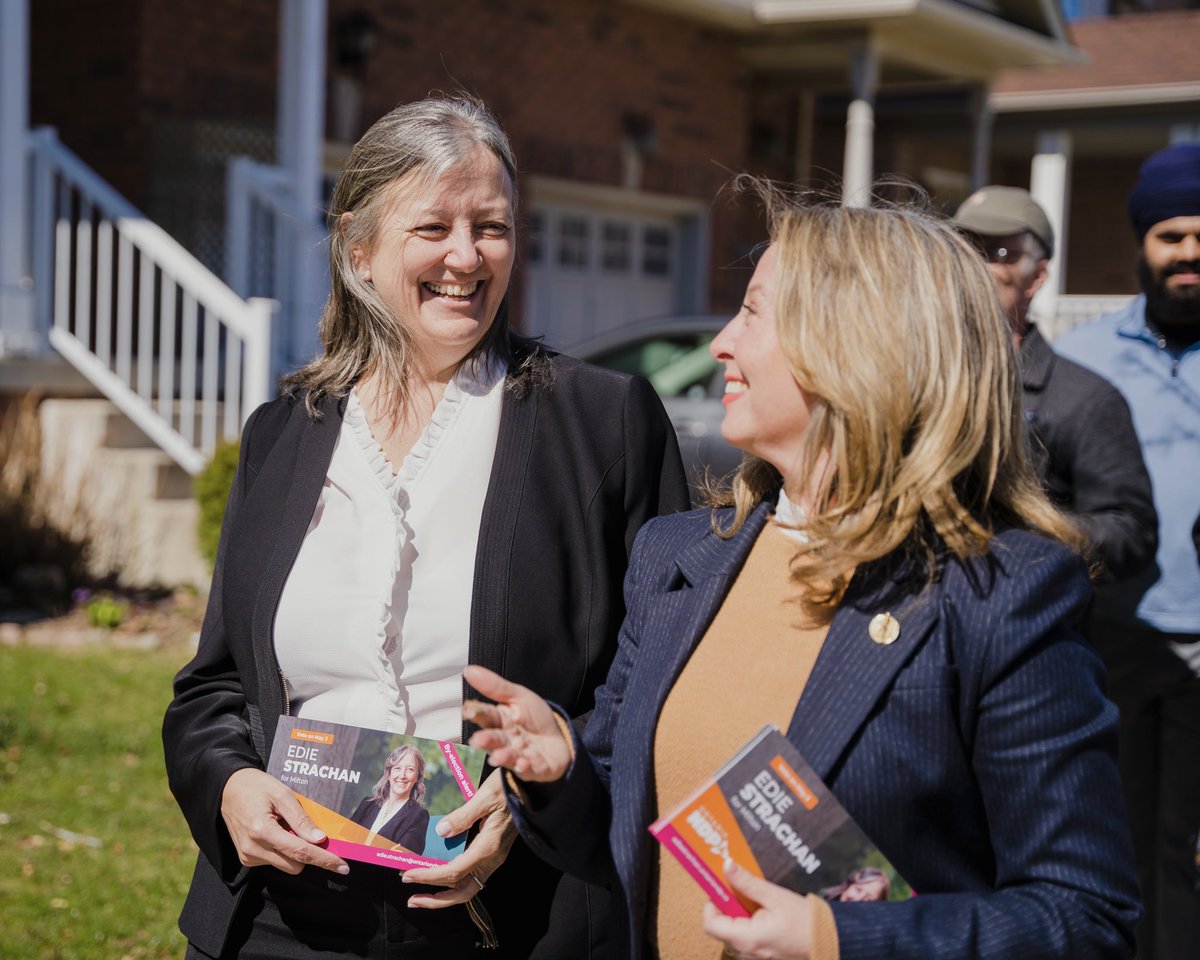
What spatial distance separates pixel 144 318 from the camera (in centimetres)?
839

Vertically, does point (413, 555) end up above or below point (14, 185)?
below

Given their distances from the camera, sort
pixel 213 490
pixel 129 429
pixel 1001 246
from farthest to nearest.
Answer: pixel 129 429
pixel 213 490
pixel 1001 246

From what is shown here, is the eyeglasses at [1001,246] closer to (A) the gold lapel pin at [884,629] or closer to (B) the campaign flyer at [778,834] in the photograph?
(A) the gold lapel pin at [884,629]

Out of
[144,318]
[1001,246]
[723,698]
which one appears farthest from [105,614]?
[723,698]

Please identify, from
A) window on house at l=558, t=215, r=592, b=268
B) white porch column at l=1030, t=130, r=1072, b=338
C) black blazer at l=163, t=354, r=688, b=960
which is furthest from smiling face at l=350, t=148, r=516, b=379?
white porch column at l=1030, t=130, r=1072, b=338

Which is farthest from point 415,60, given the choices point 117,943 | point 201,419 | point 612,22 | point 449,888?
point 449,888

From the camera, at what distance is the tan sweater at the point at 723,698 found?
5.91 feet

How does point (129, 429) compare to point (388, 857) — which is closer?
point (388, 857)

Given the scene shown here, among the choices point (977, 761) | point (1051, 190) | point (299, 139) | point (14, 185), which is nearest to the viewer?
point (977, 761)

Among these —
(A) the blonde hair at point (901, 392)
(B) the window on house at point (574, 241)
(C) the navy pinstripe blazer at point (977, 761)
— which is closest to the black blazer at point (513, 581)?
(C) the navy pinstripe blazer at point (977, 761)

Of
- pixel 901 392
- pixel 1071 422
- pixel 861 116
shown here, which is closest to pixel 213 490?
pixel 1071 422

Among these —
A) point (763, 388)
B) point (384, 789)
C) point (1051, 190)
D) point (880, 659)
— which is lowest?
point (384, 789)

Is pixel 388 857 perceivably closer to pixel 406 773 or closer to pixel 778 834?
pixel 406 773

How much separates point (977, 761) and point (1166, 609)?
6.90 ft
